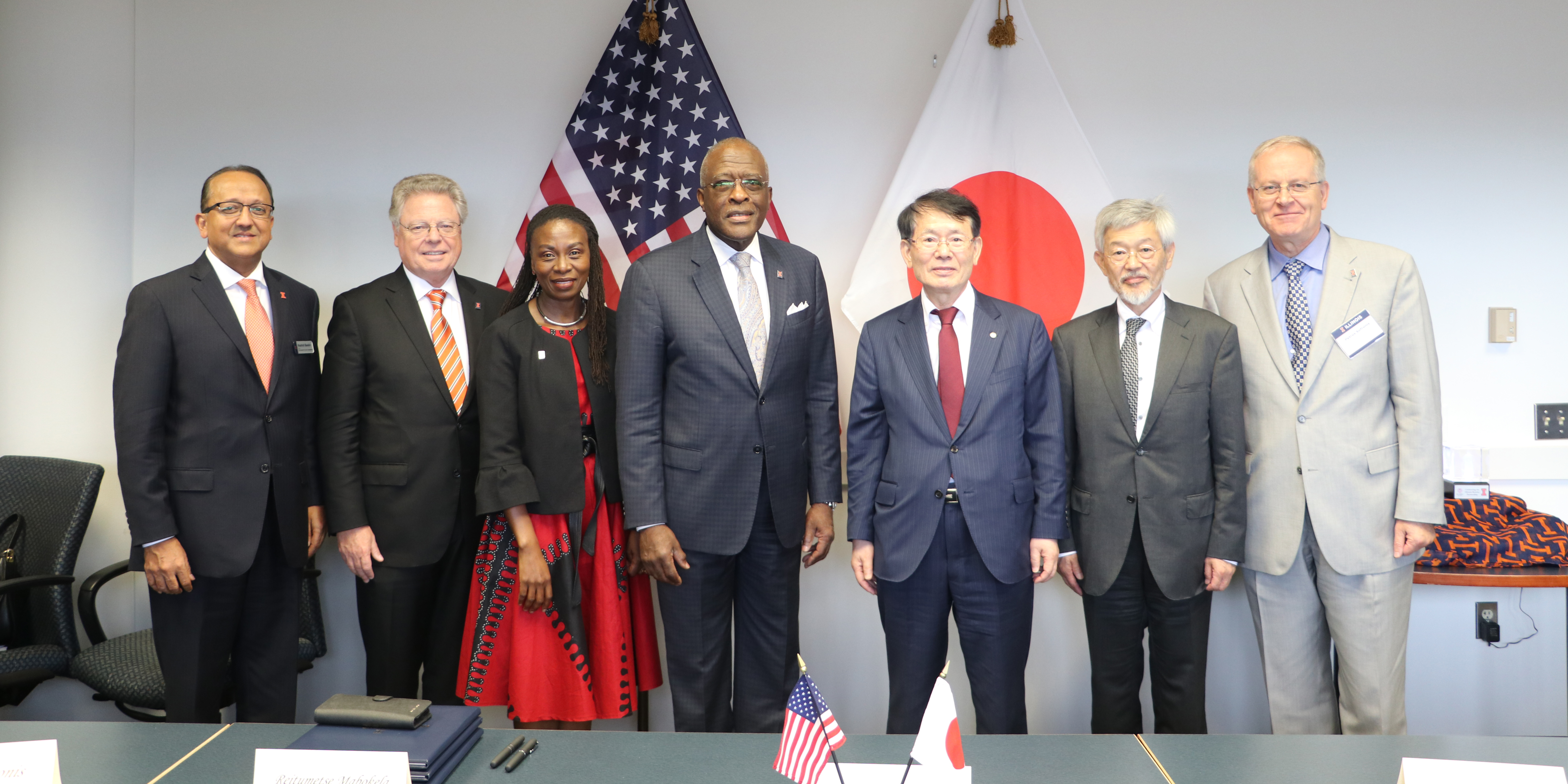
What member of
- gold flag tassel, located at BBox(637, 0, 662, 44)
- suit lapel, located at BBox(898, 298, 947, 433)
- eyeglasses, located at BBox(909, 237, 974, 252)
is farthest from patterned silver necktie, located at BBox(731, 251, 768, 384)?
gold flag tassel, located at BBox(637, 0, 662, 44)

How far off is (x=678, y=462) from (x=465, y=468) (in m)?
0.72

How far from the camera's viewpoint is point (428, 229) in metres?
2.82

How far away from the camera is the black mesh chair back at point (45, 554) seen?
2.91 meters

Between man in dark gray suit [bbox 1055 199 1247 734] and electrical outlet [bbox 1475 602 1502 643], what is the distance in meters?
1.13

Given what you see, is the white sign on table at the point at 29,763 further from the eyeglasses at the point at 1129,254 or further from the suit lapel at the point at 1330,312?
the suit lapel at the point at 1330,312

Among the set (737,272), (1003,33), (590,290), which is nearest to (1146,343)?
(737,272)

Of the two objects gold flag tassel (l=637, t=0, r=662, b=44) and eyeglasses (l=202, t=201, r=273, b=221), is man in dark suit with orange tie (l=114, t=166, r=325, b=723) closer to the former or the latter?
eyeglasses (l=202, t=201, r=273, b=221)

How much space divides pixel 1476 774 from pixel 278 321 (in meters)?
2.92

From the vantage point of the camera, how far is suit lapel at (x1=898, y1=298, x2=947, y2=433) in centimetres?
247

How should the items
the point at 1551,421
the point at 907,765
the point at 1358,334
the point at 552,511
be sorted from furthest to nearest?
the point at 1551,421, the point at 552,511, the point at 1358,334, the point at 907,765

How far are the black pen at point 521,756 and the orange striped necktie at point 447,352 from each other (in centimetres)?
145

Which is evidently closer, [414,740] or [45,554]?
[414,740]

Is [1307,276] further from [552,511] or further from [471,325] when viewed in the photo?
[471,325]

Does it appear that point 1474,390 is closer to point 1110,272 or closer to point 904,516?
point 1110,272
